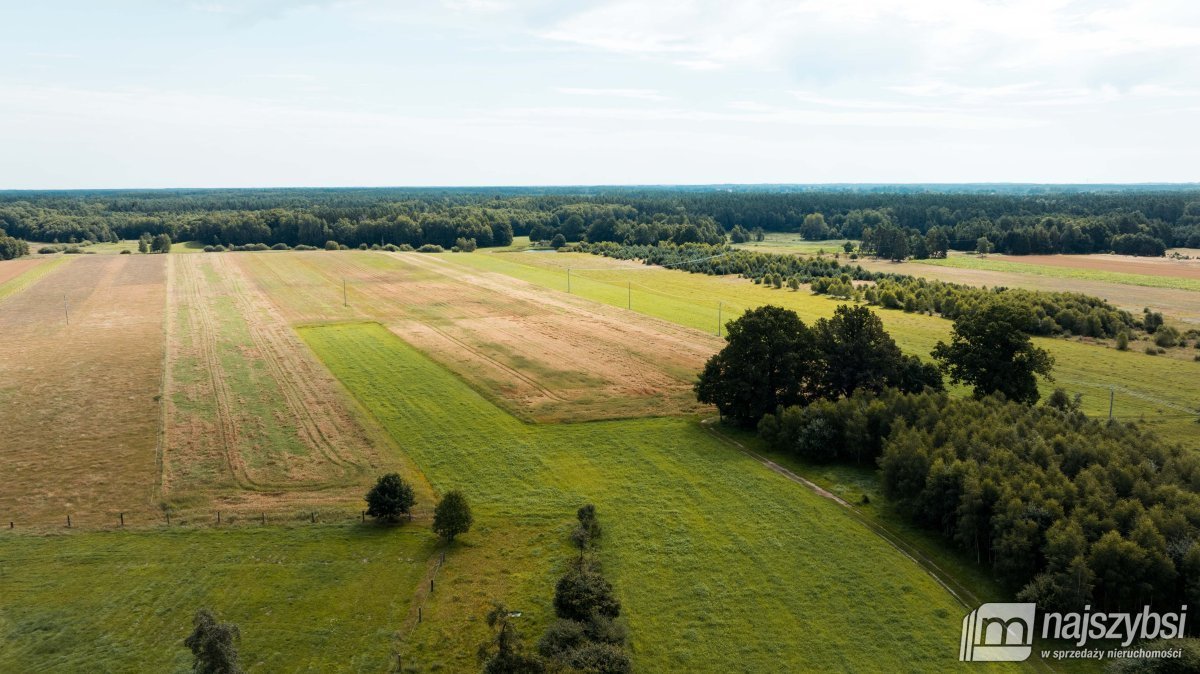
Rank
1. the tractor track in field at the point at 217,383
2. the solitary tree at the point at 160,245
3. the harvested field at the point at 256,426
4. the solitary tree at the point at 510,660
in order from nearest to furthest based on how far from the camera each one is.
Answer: the solitary tree at the point at 510,660 → the harvested field at the point at 256,426 → the tractor track in field at the point at 217,383 → the solitary tree at the point at 160,245

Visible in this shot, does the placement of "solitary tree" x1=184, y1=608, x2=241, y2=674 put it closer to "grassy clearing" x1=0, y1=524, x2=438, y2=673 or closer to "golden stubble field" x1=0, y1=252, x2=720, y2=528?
"grassy clearing" x1=0, y1=524, x2=438, y2=673

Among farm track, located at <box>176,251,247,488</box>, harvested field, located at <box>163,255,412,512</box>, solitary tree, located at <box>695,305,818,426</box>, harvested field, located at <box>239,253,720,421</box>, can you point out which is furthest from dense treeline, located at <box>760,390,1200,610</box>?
farm track, located at <box>176,251,247,488</box>

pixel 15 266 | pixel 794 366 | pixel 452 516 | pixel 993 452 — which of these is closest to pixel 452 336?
pixel 794 366

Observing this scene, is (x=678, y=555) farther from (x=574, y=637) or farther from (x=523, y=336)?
(x=523, y=336)

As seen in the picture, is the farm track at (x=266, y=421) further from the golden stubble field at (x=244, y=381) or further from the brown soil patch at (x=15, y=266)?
the brown soil patch at (x=15, y=266)

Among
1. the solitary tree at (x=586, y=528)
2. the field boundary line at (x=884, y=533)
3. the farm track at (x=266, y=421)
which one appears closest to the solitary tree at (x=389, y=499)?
the farm track at (x=266, y=421)

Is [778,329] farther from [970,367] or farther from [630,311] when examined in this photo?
[630,311]
